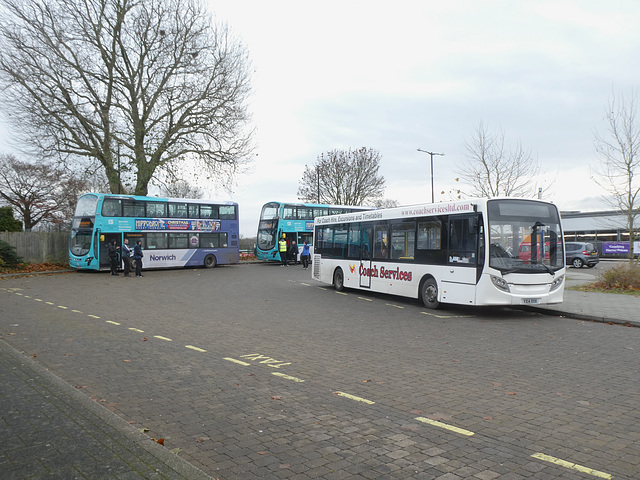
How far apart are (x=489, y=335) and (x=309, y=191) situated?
161 feet

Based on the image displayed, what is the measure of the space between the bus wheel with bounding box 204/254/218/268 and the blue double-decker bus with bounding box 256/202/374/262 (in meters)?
5.12

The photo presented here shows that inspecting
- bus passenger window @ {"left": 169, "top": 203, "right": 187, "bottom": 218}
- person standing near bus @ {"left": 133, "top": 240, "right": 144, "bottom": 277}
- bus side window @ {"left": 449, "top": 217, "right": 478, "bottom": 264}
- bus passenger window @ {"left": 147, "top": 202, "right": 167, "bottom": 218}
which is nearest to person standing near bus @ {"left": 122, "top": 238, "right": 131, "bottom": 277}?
person standing near bus @ {"left": 133, "top": 240, "right": 144, "bottom": 277}

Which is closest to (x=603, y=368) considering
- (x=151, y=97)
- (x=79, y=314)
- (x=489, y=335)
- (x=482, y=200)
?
(x=489, y=335)

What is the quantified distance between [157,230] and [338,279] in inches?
560

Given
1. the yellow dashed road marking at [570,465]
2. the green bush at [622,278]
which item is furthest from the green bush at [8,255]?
the yellow dashed road marking at [570,465]

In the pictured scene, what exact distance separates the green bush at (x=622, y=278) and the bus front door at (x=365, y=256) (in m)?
8.24

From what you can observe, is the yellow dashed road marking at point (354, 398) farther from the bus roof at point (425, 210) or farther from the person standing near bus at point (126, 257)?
the person standing near bus at point (126, 257)

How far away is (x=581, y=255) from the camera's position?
107 feet

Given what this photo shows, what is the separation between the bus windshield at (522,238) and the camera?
38.9ft

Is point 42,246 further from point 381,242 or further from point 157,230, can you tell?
point 381,242

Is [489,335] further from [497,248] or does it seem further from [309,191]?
[309,191]

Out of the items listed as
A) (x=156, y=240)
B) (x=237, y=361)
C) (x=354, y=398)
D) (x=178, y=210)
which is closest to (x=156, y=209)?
(x=178, y=210)

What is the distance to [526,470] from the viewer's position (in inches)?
152

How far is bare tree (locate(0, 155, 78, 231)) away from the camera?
47.7m
